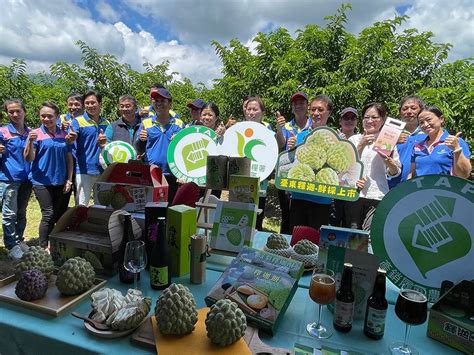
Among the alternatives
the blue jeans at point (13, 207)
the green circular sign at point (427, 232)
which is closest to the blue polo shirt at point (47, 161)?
the blue jeans at point (13, 207)

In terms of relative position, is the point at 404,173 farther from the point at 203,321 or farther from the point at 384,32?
the point at 384,32

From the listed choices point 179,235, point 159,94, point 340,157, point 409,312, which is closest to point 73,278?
point 179,235

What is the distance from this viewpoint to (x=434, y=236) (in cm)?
175

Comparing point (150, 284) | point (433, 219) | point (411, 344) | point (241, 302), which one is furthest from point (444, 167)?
point (150, 284)

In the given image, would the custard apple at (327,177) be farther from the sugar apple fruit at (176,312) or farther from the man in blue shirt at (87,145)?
the man in blue shirt at (87,145)

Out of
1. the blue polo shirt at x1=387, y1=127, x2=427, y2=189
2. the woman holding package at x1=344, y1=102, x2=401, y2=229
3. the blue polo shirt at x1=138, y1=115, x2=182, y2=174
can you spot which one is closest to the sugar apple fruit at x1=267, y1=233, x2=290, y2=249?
the woman holding package at x1=344, y1=102, x2=401, y2=229

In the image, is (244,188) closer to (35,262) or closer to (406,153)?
(35,262)

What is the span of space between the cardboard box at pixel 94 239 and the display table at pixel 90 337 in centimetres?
31

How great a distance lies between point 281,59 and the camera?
6477 millimetres

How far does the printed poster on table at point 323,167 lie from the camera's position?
2.66m

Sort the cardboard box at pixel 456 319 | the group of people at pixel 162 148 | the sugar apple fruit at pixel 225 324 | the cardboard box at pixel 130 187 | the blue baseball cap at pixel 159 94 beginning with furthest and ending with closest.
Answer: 1. the blue baseball cap at pixel 159 94
2. the group of people at pixel 162 148
3. the cardboard box at pixel 130 187
4. the cardboard box at pixel 456 319
5. the sugar apple fruit at pixel 225 324

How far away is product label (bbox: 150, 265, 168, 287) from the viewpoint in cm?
177

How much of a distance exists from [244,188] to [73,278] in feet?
4.11

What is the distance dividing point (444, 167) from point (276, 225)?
375cm
